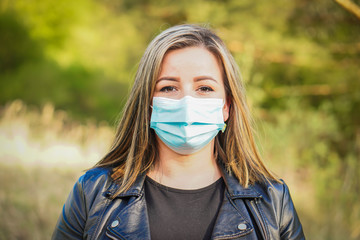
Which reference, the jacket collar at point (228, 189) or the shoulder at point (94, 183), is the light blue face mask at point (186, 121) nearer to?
the jacket collar at point (228, 189)

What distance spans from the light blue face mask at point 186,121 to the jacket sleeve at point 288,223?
61cm

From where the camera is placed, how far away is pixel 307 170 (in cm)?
638

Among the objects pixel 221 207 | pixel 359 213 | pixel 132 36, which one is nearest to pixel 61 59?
pixel 132 36

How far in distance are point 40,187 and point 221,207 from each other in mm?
4012

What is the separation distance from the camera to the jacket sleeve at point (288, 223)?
2039mm

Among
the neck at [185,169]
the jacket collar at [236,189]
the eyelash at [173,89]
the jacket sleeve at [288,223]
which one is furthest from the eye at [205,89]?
the jacket sleeve at [288,223]

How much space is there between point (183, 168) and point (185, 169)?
15 millimetres

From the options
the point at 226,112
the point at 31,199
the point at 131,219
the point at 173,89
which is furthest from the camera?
the point at 31,199

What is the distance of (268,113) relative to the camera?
29.5ft

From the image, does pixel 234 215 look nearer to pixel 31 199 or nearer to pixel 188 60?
pixel 188 60

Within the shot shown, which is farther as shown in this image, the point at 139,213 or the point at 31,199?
the point at 31,199

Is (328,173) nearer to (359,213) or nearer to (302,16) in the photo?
(359,213)

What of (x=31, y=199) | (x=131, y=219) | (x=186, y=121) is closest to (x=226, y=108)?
(x=186, y=121)

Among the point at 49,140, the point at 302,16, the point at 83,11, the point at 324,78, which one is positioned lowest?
the point at 49,140
